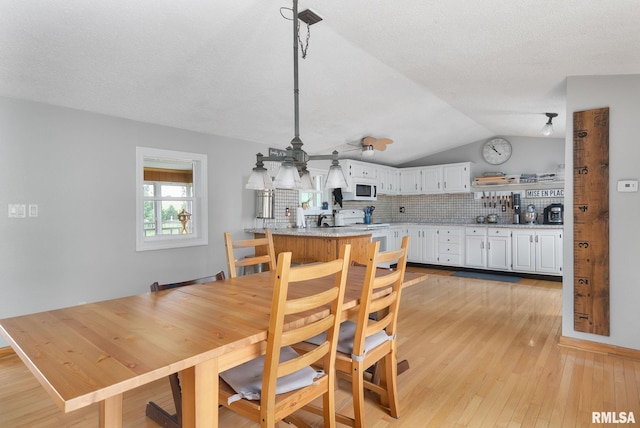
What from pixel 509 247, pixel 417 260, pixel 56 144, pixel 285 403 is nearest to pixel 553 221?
pixel 509 247

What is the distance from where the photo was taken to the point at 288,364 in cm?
136

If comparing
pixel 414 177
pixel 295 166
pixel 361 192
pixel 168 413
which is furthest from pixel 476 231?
pixel 168 413

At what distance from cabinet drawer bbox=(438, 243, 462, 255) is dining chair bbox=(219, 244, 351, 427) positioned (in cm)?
526

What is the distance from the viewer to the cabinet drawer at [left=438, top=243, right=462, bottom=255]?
20.7ft

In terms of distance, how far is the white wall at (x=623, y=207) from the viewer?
106 inches

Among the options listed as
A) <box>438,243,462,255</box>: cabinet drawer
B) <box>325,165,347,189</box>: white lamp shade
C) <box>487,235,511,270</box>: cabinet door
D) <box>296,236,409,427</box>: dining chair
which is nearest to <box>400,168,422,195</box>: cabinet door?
<box>438,243,462,255</box>: cabinet drawer

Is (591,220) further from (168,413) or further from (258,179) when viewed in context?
(168,413)

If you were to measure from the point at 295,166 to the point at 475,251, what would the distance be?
507 centimetres

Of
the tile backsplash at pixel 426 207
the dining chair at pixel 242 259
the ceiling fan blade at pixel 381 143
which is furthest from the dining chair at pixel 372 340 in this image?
the ceiling fan blade at pixel 381 143

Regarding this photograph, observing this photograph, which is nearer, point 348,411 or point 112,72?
point 348,411

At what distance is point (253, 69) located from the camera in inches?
119

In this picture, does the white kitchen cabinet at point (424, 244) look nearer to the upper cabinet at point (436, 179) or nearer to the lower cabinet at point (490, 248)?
the lower cabinet at point (490, 248)

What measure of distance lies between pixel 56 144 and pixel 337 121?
298 cm

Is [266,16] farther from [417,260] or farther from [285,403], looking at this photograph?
[417,260]
